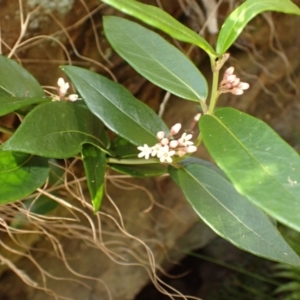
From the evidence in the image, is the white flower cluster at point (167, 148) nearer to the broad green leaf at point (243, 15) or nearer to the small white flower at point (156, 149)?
the small white flower at point (156, 149)

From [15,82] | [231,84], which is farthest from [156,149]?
[15,82]

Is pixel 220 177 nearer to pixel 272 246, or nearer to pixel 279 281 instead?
pixel 272 246

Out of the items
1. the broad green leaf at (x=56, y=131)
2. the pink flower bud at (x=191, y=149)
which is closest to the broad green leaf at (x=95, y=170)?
the broad green leaf at (x=56, y=131)

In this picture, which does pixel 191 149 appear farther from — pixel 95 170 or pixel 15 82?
pixel 15 82

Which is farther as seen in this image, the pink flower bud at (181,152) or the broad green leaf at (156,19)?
the pink flower bud at (181,152)

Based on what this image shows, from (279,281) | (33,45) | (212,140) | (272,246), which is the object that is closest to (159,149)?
(212,140)

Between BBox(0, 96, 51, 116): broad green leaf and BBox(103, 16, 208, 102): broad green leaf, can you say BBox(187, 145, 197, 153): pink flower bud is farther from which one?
BBox(0, 96, 51, 116): broad green leaf
